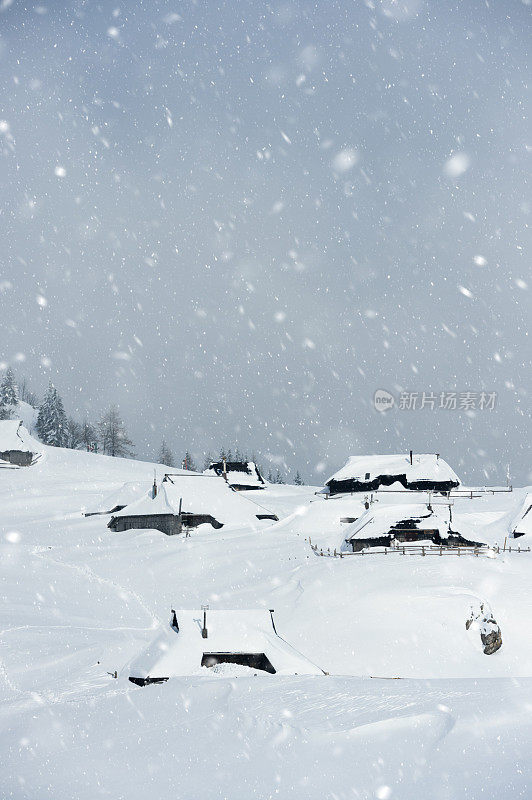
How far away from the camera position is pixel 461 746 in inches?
318

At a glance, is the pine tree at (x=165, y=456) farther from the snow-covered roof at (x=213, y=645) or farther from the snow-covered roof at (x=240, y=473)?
the snow-covered roof at (x=213, y=645)

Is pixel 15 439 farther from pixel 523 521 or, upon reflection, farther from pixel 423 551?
pixel 523 521

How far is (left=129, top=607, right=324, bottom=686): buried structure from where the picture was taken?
1948 centimetres

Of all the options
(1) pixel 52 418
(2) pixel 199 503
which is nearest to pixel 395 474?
(2) pixel 199 503

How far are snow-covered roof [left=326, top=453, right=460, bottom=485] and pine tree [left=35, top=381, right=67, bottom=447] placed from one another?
50.7m

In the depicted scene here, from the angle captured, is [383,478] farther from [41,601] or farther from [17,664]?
[17,664]

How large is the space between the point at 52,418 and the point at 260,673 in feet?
→ 290

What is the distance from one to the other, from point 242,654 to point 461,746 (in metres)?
13.7

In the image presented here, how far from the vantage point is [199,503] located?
5012 centimetres

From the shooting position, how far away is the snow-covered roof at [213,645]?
64.1ft

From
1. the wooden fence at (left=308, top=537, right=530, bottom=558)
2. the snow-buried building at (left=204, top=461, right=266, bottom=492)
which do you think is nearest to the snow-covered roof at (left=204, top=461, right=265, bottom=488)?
the snow-buried building at (left=204, top=461, right=266, bottom=492)

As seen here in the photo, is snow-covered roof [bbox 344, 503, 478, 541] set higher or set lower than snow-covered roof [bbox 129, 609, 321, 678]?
higher

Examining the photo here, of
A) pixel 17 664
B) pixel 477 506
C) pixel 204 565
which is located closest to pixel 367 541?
pixel 204 565

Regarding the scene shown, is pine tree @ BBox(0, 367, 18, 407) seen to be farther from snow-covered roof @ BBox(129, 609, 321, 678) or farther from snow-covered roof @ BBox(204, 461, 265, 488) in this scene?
snow-covered roof @ BBox(129, 609, 321, 678)
